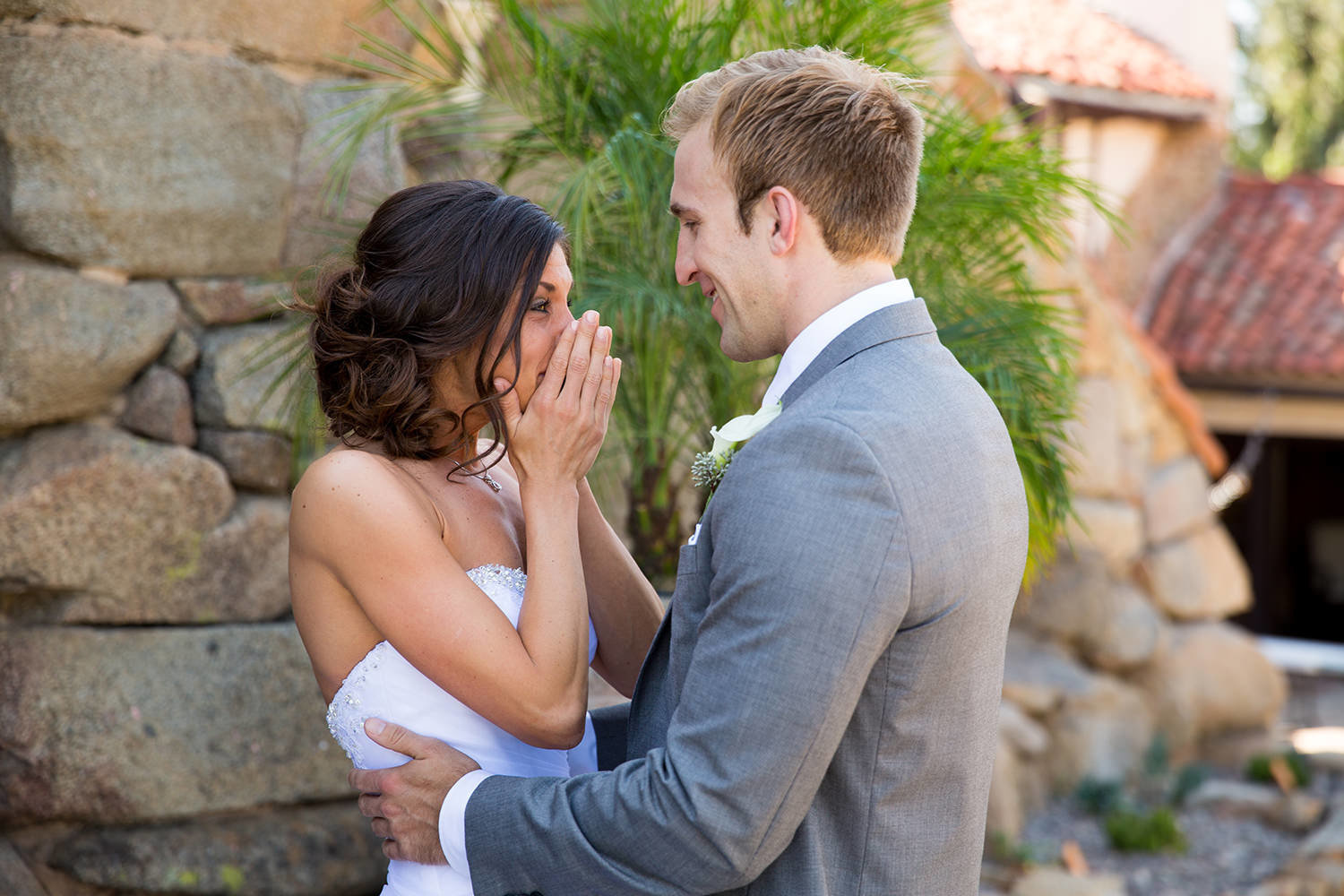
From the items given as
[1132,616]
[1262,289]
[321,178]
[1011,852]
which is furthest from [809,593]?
[1262,289]

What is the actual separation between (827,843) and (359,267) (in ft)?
4.13

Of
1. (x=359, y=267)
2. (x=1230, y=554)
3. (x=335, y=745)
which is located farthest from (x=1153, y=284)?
(x=359, y=267)

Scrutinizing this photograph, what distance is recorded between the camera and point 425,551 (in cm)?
192

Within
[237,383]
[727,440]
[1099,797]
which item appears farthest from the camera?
[1099,797]

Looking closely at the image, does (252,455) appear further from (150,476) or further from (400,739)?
(400,739)

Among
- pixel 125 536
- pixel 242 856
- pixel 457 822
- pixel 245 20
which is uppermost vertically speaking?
pixel 245 20

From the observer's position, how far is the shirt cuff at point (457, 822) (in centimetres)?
172

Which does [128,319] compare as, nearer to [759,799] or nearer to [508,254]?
[508,254]

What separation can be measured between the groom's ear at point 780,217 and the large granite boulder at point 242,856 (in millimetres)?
2426

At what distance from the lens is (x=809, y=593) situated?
4.62 ft

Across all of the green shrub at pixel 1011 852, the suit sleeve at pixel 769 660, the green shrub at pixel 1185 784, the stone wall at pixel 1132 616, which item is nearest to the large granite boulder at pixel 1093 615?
the stone wall at pixel 1132 616

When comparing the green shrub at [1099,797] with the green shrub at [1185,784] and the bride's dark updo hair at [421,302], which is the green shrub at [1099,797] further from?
the bride's dark updo hair at [421,302]

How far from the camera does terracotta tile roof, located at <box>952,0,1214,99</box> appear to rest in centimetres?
958

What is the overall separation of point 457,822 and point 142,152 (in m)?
2.31
